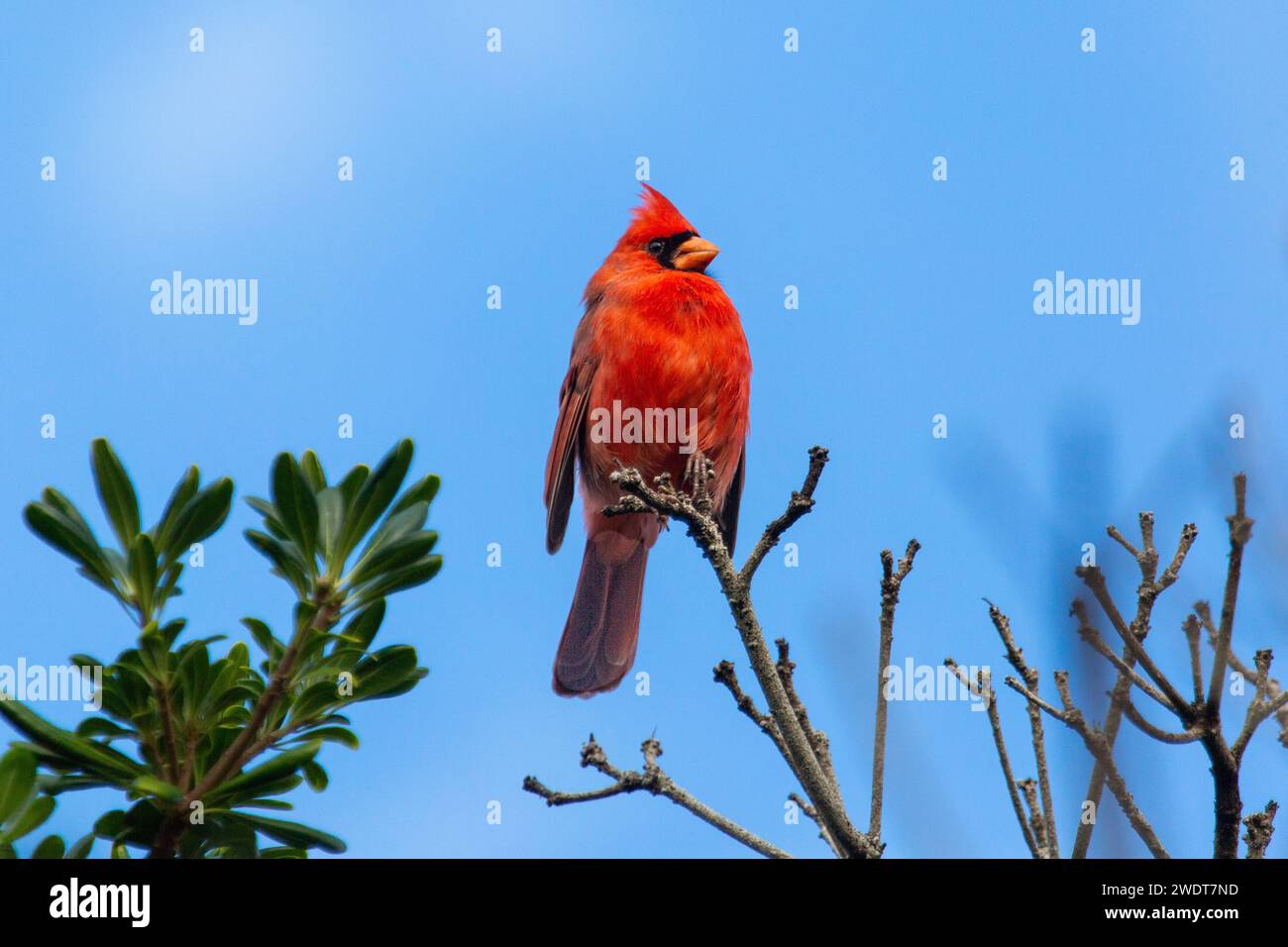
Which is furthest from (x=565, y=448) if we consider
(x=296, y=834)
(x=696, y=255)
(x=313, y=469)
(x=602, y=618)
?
(x=296, y=834)

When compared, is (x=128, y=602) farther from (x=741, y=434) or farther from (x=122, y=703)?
(x=741, y=434)

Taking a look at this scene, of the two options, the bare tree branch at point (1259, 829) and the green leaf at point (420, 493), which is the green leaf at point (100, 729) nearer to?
the green leaf at point (420, 493)

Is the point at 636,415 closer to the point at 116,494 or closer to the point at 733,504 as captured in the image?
the point at 733,504

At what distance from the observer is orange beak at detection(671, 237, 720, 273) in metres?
5.77

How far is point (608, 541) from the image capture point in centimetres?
585

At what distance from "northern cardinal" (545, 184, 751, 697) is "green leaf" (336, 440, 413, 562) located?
292cm

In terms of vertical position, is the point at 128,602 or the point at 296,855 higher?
the point at 128,602

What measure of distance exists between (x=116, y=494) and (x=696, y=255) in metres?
4.06

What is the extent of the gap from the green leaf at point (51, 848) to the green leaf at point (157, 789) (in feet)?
0.83

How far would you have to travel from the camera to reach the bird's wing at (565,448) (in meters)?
5.43

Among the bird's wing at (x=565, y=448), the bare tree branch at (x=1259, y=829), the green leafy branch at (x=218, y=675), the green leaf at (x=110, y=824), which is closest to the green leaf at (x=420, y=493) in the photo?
the green leafy branch at (x=218, y=675)
